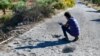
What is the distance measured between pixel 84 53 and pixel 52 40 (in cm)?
294

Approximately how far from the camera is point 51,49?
1327cm

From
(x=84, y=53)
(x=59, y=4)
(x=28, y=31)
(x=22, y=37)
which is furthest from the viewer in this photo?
(x=59, y=4)

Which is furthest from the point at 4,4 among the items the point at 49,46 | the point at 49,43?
the point at 49,46

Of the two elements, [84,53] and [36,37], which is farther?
[36,37]

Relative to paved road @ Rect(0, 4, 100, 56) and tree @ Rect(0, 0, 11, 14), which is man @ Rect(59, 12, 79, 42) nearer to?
paved road @ Rect(0, 4, 100, 56)

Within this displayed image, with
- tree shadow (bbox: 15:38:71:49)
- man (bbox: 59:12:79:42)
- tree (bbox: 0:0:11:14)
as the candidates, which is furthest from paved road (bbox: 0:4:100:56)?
tree (bbox: 0:0:11:14)

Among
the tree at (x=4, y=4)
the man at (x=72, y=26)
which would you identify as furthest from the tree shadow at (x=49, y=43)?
the tree at (x=4, y=4)

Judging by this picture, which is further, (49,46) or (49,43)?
(49,43)

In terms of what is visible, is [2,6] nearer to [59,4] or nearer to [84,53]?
[59,4]

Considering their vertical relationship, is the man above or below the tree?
above

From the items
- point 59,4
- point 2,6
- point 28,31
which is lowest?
point 2,6

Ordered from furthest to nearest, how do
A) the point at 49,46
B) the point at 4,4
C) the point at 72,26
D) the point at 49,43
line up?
the point at 4,4 → the point at 72,26 → the point at 49,43 → the point at 49,46

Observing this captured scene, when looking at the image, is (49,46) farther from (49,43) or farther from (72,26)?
(72,26)

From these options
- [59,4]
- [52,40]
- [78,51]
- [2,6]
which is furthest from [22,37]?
[2,6]
